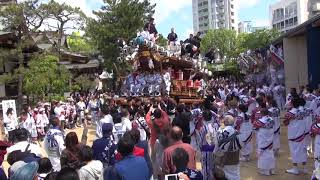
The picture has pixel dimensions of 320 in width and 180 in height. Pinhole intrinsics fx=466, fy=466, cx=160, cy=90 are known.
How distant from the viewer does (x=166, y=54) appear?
1978 cm

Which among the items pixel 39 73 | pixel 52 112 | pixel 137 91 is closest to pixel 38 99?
pixel 39 73

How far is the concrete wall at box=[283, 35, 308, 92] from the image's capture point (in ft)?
76.4

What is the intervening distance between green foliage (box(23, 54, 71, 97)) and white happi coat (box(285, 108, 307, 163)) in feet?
53.6

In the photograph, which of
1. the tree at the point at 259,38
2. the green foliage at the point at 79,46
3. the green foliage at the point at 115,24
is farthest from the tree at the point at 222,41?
the green foliage at the point at 115,24

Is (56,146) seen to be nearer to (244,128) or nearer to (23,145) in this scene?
(23,145)

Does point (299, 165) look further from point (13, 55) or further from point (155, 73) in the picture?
point (13, 55)

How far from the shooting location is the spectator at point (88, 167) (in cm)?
546

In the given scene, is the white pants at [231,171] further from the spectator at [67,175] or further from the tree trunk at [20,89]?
the tree trunk at [20,89]

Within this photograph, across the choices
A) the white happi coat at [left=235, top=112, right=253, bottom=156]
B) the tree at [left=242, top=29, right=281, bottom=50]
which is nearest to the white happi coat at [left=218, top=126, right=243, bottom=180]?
the white happi coat at [left=235, top=112, right=253, bottom=156]

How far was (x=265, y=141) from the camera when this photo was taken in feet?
32.9

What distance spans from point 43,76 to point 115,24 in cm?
1371

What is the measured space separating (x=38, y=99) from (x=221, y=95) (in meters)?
10.3

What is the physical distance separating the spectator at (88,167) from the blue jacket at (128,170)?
0.11 meters

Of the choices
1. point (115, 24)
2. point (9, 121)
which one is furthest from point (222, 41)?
point (9, 121)
